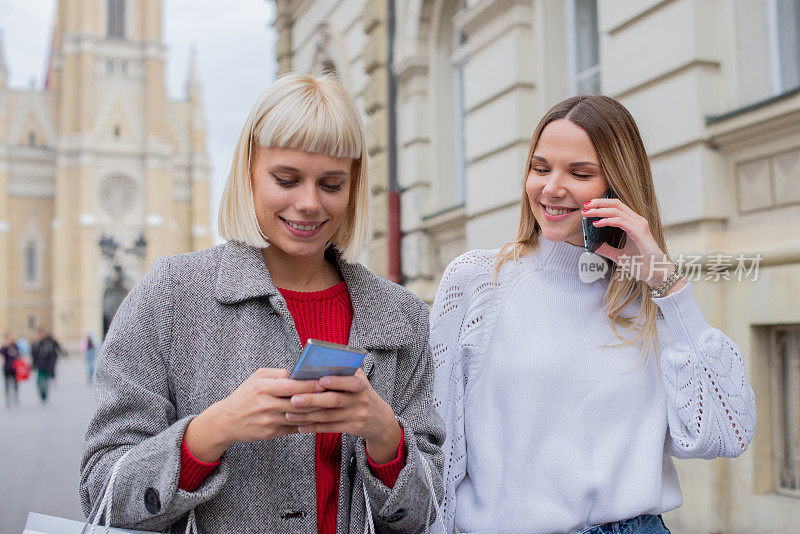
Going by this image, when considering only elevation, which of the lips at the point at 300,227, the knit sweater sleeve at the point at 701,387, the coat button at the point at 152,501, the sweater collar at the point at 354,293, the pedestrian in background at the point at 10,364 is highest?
the lips at the point at 300,227

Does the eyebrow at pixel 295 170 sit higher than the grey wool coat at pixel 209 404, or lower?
higher

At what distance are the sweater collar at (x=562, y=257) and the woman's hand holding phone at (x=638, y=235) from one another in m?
0.19

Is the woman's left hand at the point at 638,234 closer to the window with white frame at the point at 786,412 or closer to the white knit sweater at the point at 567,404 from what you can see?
the white knit sweater at the point at 567,404

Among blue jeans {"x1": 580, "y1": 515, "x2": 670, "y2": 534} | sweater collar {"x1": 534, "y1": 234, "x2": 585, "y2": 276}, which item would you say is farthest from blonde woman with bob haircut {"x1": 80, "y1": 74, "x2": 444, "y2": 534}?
sweater collar {"x1": 534, "y1": 234, "x2": 585, "y2": 276}

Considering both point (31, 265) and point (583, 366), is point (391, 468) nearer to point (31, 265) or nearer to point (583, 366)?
point (583, 366)

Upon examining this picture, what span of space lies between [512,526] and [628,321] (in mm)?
655

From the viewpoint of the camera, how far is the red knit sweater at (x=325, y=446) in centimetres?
156

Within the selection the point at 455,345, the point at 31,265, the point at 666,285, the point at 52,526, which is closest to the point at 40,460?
the point at 455,345

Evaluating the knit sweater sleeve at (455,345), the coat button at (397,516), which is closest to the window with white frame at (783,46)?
the knit sweater sleeve at (455,345)

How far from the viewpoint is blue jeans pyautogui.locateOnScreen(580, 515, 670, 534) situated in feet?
6.59

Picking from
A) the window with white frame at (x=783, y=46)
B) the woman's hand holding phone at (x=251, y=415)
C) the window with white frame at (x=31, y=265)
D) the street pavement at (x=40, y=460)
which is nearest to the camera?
the woman's hand holding phone at (x=251, y=415)

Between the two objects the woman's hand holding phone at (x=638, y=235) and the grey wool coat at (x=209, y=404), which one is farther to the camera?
the woman's hand holding phone at (x=638, y=235)

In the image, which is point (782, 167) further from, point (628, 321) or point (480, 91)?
point (480, 91)

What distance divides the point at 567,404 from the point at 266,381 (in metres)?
0.97
